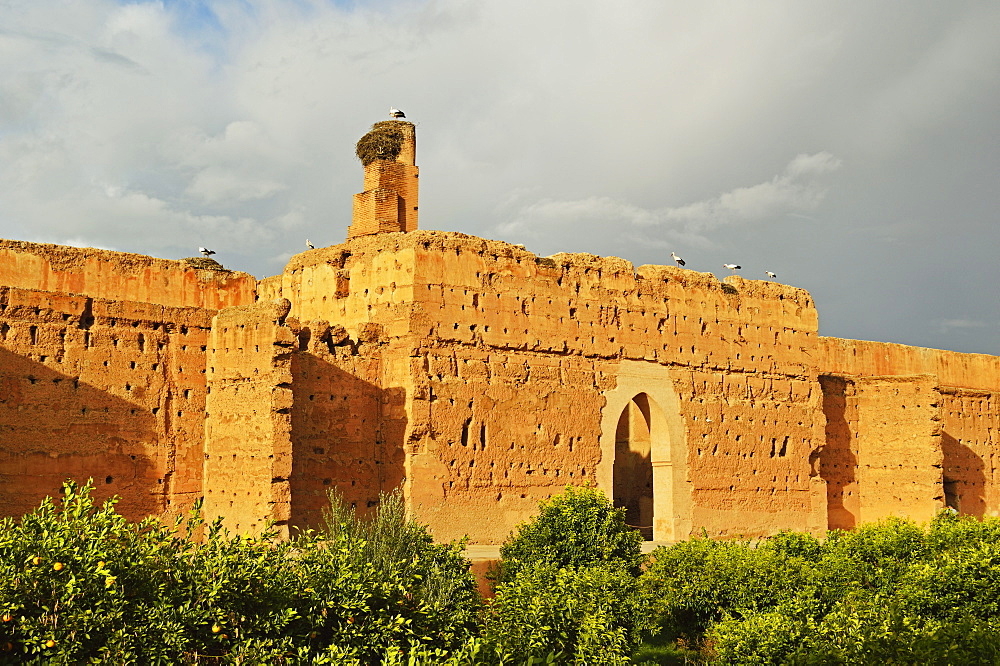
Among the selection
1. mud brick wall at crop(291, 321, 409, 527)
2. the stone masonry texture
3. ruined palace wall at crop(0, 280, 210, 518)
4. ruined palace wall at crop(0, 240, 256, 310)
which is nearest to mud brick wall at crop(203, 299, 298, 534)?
the stone masonry texture

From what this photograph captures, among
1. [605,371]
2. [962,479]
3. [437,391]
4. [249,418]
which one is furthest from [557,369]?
[962,479]

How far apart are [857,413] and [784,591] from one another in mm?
11591

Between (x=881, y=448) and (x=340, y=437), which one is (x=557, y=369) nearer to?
(x=340, y=437)

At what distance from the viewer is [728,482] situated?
74.8 ft

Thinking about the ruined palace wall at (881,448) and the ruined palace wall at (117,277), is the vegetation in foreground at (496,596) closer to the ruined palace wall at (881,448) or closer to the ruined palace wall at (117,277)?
the ruined palace wall at (117,277)

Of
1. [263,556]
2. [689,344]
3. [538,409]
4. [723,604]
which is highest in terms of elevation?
[689,344]

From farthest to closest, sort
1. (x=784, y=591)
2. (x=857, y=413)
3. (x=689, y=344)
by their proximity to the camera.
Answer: (x=857, y=413) < (x=689, y=344) < (x=784, y=591)

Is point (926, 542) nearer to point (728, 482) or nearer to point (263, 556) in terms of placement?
point (728, 482)

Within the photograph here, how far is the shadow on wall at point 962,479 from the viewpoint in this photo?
27.9 meters

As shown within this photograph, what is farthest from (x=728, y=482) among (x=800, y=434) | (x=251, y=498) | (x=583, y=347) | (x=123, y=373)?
(x=123, y=373)

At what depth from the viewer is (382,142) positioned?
21.4 metres

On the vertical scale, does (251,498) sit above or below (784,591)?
above

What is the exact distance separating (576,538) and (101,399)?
23.4ft

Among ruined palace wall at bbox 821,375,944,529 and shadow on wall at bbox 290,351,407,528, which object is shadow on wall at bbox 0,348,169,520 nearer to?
shadow on wall at bbox 290,351,407,528
